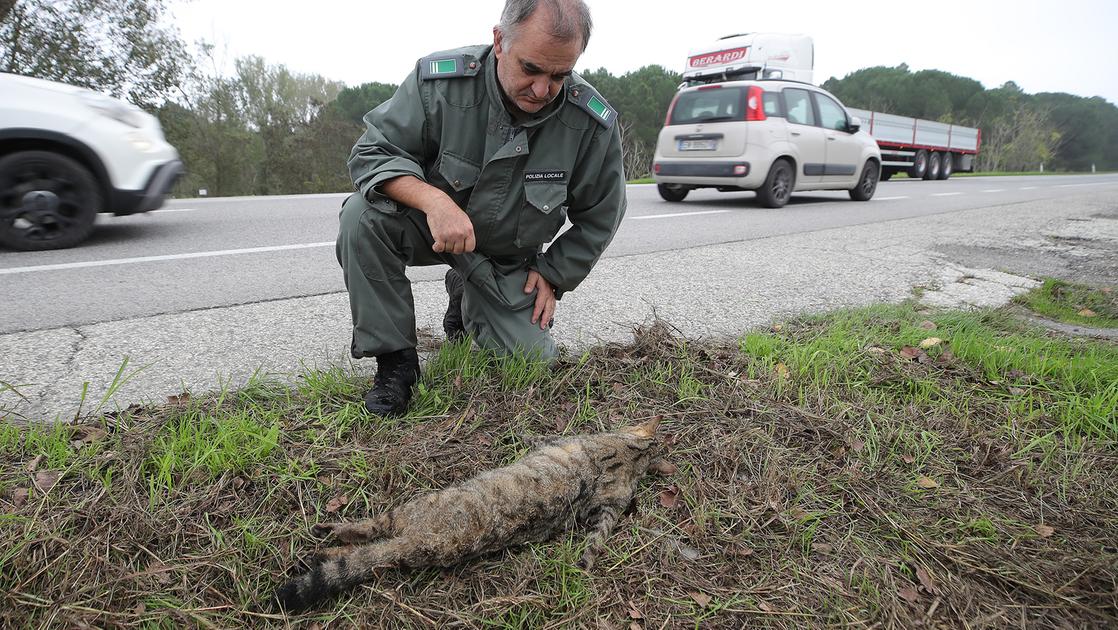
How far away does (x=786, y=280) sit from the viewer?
4.64 meters

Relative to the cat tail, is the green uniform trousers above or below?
above

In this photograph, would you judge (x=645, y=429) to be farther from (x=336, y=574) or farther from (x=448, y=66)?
(x=448, y=66)

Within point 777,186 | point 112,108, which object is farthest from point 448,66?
point 777,186

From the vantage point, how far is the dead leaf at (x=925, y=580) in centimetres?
167

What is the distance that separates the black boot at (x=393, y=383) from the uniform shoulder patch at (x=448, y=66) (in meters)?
0.96

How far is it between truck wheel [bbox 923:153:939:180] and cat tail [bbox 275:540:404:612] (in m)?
25.7

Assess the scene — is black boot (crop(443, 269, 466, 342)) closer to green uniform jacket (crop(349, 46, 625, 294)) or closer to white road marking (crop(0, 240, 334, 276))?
green uniform jacket (crop(349, 46, 625, 294))

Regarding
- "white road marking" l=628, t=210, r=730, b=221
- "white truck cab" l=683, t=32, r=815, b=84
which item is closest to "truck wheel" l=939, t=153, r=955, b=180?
"white truck cab" l=683, t=32, r=815, b=84

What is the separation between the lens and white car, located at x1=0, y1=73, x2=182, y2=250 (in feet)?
16.3

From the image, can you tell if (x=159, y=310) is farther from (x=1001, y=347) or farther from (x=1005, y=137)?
(x=1005, y=137)

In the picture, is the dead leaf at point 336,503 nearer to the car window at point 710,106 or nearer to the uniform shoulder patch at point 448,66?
the uniform shoulder patch at point 448,66

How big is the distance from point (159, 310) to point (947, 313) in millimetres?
4243

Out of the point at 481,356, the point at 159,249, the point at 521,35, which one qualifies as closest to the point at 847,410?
the point at 481,356

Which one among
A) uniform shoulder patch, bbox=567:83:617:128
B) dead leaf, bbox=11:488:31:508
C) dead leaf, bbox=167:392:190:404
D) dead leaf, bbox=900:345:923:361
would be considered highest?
uniform shoulder patch, bbox=567:83:617:128
